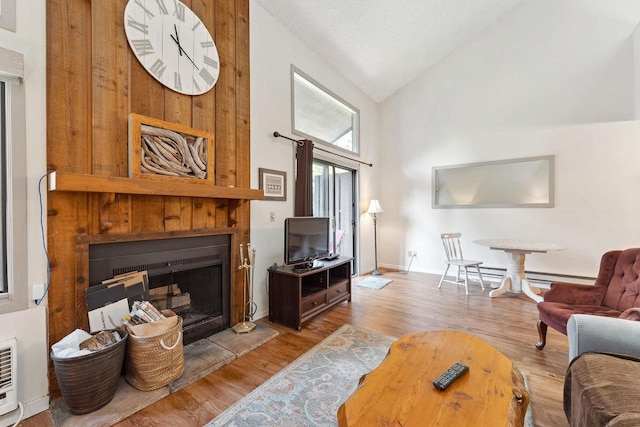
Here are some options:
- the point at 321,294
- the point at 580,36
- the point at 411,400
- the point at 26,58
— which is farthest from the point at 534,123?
the point at 26,58

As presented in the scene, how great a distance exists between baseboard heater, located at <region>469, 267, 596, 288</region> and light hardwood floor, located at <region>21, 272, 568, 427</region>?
364 millimetres

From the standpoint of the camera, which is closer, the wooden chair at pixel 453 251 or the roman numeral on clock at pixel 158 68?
the roman numeral on clock at pixel 158 68

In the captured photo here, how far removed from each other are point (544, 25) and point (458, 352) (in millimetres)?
5089

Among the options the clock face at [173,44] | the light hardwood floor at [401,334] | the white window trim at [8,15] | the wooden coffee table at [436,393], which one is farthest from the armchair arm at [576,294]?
the white window trim at [8,15]

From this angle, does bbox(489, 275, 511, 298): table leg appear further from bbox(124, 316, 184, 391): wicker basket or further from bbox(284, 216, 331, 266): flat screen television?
bbox(124, 316, 184, 391): wicker basket

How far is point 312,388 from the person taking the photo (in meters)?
1.79

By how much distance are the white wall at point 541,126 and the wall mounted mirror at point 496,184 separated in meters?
0.11

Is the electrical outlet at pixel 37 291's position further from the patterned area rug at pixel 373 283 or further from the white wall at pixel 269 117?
the patterned area rug at pixel 373 283

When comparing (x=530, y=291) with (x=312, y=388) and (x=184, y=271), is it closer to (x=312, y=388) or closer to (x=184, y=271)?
(x=312, y=388)

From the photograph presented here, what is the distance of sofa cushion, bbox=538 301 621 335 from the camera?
1.95 m

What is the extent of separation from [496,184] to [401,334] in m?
3.21

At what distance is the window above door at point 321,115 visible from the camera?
3.58 m

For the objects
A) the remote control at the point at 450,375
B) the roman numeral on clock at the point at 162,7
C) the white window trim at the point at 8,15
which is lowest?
the remote control at the point at 450,375

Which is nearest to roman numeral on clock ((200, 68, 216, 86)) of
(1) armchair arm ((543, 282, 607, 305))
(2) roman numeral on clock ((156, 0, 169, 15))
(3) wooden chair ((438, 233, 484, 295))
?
(2) roman numeral on clock ((156, 0, 169, 15))
